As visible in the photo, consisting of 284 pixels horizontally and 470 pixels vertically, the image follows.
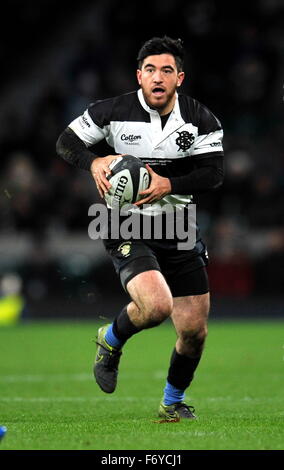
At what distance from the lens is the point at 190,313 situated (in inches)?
279

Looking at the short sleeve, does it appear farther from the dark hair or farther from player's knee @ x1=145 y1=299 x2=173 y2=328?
player's knee @ x1=145 y1=299 x2=173 y2=328

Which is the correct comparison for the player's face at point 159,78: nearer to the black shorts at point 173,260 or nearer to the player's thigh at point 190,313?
the black shorts at point 173,260

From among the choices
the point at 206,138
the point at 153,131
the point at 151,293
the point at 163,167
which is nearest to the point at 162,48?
the point at 153,131

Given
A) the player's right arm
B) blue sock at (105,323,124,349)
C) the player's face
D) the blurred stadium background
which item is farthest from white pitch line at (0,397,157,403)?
the blurred stadium background

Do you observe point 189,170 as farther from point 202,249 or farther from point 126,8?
point 126,8

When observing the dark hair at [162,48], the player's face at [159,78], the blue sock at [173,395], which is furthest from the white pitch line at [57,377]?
the dark hair at [162,48]

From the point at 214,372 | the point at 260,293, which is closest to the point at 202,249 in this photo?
the point at 214,372

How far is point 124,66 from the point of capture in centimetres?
1894

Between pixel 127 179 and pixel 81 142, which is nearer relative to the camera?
pixel 127 179

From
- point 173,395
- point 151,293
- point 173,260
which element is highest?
point 173,260

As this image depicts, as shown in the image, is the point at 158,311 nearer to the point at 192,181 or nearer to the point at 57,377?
the point at 192,181

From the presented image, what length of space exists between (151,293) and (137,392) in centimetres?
266

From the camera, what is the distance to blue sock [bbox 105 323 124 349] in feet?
22.7

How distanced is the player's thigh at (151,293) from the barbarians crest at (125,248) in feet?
0.83
